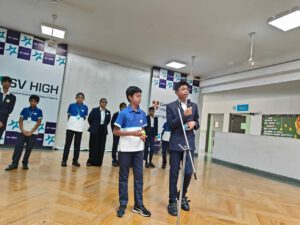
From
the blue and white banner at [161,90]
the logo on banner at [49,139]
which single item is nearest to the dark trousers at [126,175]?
the logo on banner at [49,139]

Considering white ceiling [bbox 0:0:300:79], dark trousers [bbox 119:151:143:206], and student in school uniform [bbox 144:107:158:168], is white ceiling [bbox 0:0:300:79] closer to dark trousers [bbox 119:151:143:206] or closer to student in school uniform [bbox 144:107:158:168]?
student in school uniform [bbox 144:107:158:168]

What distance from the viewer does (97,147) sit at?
474 cm

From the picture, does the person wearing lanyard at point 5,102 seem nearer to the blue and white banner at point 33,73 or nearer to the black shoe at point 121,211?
the black shoe at point 121,211

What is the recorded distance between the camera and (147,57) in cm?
701

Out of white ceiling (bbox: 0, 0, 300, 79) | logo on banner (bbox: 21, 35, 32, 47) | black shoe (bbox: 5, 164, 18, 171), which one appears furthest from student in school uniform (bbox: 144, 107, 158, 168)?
logo on banner (bbox: 21, 35, 32, 47)

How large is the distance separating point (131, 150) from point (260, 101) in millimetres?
8235

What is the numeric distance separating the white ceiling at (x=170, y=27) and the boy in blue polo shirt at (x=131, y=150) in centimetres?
244

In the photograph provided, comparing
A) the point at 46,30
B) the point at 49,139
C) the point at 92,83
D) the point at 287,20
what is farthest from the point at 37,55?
the point at 287,20

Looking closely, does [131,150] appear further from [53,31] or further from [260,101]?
[260,101]

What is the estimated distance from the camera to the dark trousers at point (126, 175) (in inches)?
89.6

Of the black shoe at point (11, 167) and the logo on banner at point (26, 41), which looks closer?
the black shoe at point (11, 167)

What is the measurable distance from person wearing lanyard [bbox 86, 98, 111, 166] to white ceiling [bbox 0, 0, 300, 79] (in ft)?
5.74

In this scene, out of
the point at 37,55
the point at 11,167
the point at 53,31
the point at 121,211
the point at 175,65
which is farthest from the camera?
the point at 175,65

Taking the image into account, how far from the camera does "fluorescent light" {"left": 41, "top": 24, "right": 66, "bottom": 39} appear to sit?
540 centimetres
